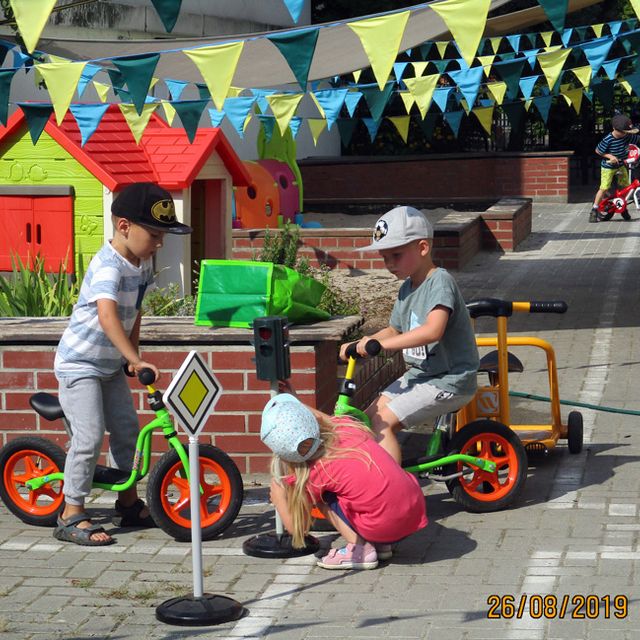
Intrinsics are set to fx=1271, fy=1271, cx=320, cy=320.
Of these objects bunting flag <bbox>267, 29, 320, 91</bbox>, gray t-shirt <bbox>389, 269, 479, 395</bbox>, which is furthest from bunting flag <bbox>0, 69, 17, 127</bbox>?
gray t-shirt <bbox>389, 269, 479, 395</bbox>

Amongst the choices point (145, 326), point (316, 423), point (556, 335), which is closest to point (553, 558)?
point (316, 423)

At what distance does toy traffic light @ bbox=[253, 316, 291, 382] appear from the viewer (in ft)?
18.4

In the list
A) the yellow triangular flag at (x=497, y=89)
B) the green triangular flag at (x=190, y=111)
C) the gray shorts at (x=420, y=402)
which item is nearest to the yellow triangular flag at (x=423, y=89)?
the yellow triangular flag at (x=497, y=89)

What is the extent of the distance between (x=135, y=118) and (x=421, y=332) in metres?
4.72

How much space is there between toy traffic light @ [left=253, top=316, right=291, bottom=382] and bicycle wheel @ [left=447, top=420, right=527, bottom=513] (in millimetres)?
1230

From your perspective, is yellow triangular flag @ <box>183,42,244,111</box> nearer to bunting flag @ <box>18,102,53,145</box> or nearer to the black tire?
bunting flag @ <box>18,102,53,145</box>

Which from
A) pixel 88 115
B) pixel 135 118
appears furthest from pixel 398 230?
pixel 135 118

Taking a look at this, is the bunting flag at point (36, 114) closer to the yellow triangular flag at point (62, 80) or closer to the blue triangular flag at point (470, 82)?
the yellow triangular flag at point (62, 80)

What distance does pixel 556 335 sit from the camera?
11.6m

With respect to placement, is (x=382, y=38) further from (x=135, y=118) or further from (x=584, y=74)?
(x=584, y=74)

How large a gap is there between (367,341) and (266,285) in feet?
4.37

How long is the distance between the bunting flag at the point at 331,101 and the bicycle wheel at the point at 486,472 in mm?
5992

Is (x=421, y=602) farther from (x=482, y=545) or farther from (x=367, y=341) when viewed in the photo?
(x=367, y=341)

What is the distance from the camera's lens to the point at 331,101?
12148 mm
